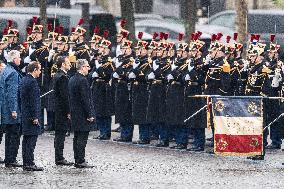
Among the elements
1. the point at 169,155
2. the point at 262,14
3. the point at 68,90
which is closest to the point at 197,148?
the point at 169,155

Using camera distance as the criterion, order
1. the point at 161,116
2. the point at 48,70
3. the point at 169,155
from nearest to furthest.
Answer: the point at 169,155, the point at 161,116, the point at 48,70

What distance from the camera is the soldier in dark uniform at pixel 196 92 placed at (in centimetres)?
2688

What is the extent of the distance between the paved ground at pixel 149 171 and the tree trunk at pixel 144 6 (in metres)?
28.8

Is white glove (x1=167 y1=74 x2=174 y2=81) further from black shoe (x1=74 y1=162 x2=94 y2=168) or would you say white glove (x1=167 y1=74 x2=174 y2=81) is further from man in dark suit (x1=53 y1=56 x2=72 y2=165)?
black shoe (x1=74 y1=162 x2=94 y2=168)

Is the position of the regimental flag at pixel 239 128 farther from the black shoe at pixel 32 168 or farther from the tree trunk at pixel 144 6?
the tree trunk at pixel 144 6

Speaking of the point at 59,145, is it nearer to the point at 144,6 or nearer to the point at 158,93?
the point at 158,93

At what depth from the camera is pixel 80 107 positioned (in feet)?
78.2

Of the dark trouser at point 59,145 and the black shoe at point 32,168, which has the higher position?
the dark trouser at point 59,145

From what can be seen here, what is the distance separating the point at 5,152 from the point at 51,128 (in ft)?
21.0

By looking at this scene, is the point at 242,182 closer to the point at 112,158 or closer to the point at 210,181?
the point at 210,181

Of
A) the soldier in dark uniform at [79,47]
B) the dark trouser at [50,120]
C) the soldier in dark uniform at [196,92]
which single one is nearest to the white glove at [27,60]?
the soldier in dark uniform at [79,47]

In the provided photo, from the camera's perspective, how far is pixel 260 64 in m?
27.0

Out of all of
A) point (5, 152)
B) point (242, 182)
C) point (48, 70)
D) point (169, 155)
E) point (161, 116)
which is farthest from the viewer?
point (48, 70)

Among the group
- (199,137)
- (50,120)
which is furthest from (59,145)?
(50,120)
